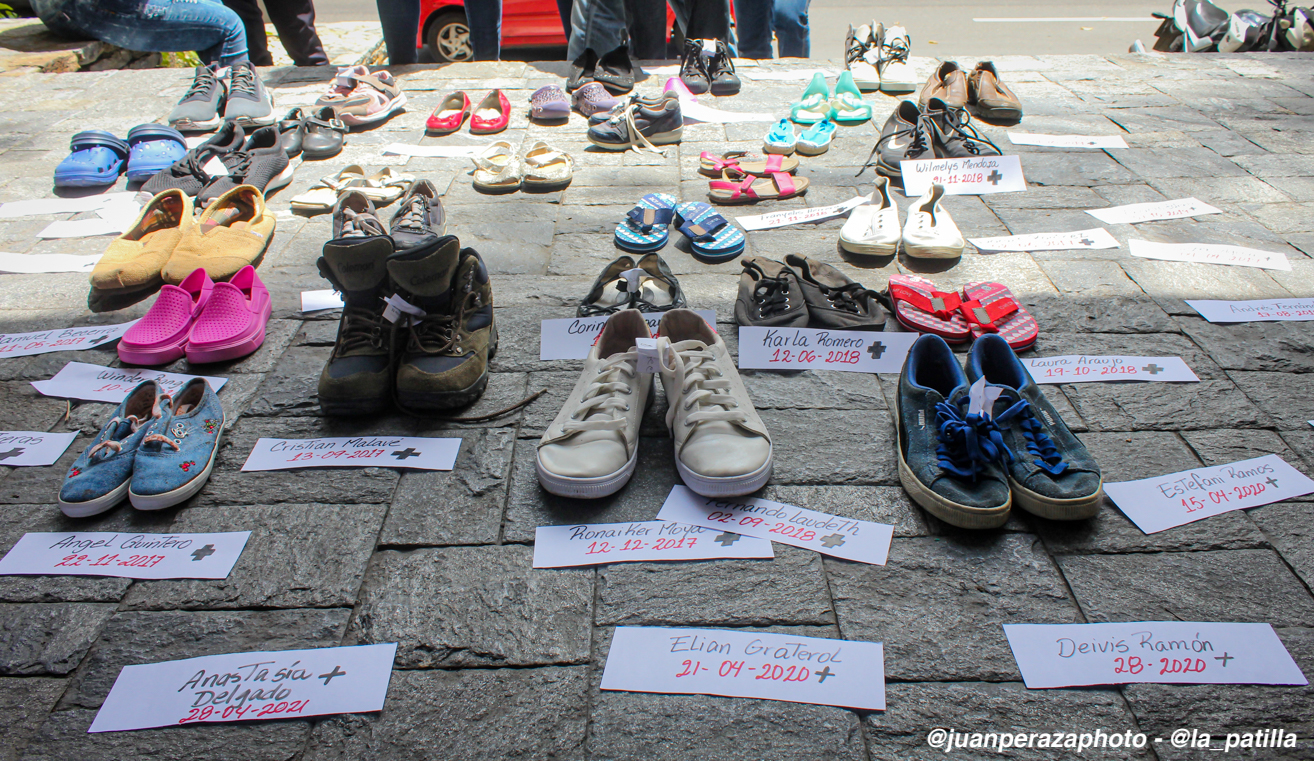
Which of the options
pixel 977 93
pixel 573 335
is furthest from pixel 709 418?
pixel 977 93

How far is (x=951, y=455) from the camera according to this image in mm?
1529

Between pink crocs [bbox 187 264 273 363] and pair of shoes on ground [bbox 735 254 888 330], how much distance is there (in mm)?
1545

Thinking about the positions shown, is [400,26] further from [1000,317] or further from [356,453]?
[1000,317]

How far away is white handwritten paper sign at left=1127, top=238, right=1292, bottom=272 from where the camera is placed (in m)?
2.51

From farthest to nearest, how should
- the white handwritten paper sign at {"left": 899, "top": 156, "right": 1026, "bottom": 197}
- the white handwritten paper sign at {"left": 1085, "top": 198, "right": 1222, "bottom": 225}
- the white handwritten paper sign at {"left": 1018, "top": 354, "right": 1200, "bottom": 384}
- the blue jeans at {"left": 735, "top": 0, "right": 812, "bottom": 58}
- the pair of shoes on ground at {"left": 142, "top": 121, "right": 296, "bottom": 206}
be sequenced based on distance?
the blue jeans at {"left": 735, "top": 0, "right": 812, "bottom": 58}, the white handwritten paper sign at {"left": 899, "top": 156, "right": 1026, "bottom": 197}, the pair of shoes on ground at {"left": 142, "top": 121, "right": 296, "bottom": 206}, the white handwritten paper sign at {"left": 1085, "top": 198, "right": 1222, "bottom": 225}, the white handwritten paper sign at {"left": 1018, "top": 354, "right": 1200, "bottom": 384}

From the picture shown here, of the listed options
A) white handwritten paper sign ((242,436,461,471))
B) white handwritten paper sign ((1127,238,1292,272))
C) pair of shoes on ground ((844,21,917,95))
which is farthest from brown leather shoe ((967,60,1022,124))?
white handwritten paper sign ((242,436,461,471))

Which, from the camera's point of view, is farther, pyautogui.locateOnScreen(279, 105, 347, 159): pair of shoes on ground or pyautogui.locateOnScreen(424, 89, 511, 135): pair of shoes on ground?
pyautogui.locateOnScreen(424, 89, 511, 135): pair of shoes on ground

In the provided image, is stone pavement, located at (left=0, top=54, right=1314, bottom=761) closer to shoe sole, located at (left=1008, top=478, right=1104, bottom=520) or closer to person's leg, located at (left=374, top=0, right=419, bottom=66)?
shoe sole, located at (left=1008, top=478, right=1104, bottom=520)

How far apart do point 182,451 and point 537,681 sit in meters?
1.05

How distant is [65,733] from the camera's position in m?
1.13

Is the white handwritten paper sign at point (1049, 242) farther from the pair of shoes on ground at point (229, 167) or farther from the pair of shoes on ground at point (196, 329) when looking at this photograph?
the pair of shoes on ground at point (229, 167)

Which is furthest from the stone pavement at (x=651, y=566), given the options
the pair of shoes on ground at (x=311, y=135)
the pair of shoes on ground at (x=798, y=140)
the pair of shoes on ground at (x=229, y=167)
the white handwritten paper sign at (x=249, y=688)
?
the pair of shoes on ground at (x=311, y=135)

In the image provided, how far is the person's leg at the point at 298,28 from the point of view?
16.7 feet

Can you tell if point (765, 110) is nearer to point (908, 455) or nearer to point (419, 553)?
point (908, 455)
